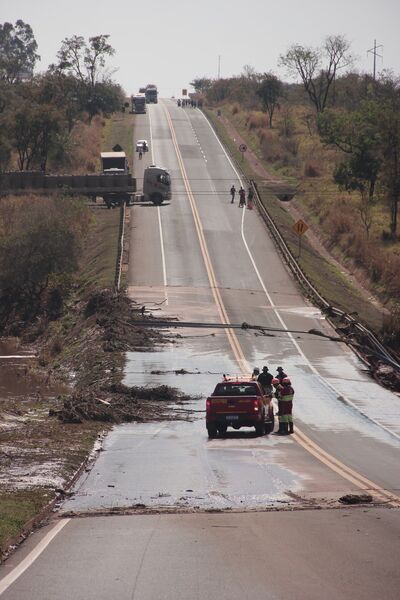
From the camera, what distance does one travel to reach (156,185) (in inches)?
3255

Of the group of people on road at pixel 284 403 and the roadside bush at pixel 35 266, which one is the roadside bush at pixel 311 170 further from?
the group of people on road at pixel 284 403

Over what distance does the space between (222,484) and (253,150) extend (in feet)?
322

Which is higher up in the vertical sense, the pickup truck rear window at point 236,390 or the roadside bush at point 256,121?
the roadside bush at point 256,121

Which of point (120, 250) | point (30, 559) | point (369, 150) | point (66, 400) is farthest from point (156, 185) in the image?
point (30, 559)

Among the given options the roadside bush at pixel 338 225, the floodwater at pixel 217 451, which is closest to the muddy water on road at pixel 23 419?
the floodwater at pixel 217 451

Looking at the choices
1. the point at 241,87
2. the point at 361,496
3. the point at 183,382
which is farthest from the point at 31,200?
the point at 241,87

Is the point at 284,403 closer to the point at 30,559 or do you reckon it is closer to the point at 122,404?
the point at 122,404

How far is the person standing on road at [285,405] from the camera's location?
89.2ft

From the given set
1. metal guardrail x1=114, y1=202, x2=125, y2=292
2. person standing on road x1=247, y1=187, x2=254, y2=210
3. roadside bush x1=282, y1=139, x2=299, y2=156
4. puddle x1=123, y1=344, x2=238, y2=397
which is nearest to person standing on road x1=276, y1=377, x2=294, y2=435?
puddle x1=123, y1=344, x2=238, y2=397

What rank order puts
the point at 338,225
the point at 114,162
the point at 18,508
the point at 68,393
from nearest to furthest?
the point at 18,508, the point at 68,393, the point at 338,225, the point at 114,162

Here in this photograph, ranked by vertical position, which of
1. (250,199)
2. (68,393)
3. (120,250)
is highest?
(250,199)

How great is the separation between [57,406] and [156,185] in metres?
50.4

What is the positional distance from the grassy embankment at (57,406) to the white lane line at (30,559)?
1.23 ft

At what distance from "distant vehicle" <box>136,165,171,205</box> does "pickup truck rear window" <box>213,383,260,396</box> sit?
181ft
